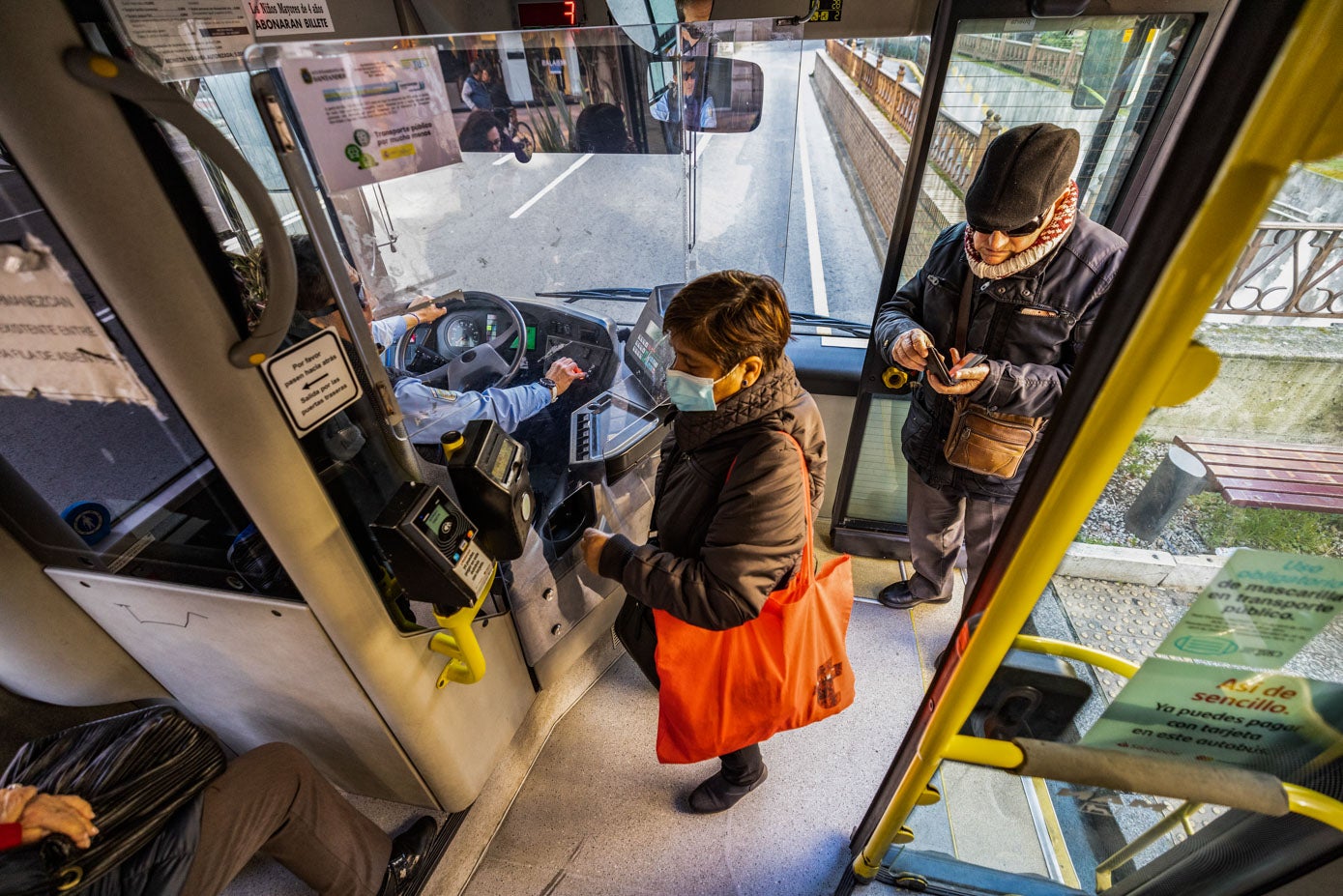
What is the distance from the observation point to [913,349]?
1.89m

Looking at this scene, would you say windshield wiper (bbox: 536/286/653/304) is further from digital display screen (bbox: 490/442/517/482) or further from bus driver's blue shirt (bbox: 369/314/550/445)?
digital display screen (bbox: 490/442/517/482)

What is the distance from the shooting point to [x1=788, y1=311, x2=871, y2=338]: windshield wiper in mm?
2854

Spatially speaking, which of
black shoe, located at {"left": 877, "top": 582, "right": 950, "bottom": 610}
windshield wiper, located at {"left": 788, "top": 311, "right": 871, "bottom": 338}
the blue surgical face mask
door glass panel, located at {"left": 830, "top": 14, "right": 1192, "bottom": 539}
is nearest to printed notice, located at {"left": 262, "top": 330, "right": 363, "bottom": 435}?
the blue surgical face mask

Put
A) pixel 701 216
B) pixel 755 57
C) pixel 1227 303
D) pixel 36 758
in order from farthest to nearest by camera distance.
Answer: pixel 701 216 → pixel 755 57 → pixel 36 758 → pixel 1227 303

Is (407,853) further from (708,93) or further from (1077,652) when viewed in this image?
(708,93)

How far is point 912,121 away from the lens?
2.02 metres

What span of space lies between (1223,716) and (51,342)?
1972mm

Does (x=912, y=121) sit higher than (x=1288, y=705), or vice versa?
(x=912, y=121)

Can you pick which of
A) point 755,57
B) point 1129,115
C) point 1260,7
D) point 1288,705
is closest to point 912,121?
point 755,57

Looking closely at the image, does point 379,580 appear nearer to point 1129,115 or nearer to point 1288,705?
point 1288,705

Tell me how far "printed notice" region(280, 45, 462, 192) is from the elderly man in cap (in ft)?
4.57

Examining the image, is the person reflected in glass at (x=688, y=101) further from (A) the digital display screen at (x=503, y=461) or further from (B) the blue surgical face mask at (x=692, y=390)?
(A) the digital display screen at (x=503, y=461)

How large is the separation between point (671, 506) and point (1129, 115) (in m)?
2.01

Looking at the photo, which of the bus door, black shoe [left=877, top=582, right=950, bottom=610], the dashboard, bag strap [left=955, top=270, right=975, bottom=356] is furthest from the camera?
black shoe [left=877, top=582, right=950, bottom=610]
